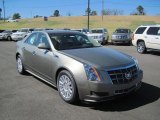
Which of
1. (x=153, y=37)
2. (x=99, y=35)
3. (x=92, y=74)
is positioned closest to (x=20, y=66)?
(x=92, y=74)

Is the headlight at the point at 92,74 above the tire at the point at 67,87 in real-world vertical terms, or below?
above

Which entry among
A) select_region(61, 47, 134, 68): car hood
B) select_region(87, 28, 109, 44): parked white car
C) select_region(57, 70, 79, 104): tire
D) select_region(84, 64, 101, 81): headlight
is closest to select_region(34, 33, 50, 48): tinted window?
select_region(61, 47, 134, 68): car hood

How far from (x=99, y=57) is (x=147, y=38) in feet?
34.5

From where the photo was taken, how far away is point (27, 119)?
16.2 ft

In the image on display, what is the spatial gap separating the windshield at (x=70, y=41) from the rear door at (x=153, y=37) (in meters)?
8.47

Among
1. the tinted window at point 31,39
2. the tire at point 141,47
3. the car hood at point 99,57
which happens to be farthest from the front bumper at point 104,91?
the tire at point 141,47

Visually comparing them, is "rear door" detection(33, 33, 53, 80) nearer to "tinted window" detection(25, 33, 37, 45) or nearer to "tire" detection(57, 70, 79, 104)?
"tinted window" detection(25, 33, 37, 45)

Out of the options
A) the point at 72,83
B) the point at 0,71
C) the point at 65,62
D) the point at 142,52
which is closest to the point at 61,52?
the point at 65,62

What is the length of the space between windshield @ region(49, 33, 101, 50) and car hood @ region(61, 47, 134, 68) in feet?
1.19

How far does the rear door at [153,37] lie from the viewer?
14.8 meters

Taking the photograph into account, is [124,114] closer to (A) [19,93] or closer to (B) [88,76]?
(B) [88,76]

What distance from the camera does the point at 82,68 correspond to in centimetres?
541

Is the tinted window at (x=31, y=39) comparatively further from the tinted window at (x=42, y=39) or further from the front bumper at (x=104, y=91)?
the front bumper at (x=104, y=91)

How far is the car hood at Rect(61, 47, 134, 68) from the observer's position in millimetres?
5508
